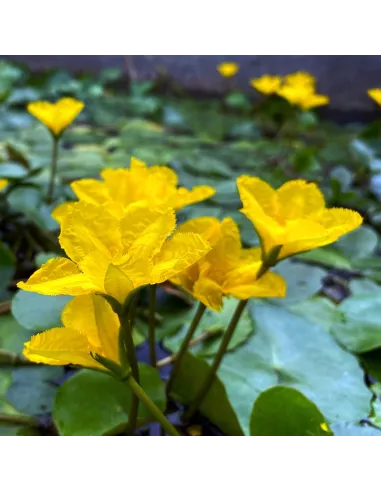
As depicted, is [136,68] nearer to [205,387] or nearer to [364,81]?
[364,81]

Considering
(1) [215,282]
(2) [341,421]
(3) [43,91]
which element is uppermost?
(3) [43,91]

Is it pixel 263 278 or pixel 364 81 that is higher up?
pixel 364 81

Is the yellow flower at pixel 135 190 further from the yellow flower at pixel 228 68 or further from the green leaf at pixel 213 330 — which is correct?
the yellow flower at pixel 228 68

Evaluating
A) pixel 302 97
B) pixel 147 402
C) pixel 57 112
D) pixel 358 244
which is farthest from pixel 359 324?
pixel 302 97

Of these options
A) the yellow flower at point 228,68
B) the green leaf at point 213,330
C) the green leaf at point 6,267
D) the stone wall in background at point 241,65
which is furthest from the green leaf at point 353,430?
the yellow flower at point 228,68

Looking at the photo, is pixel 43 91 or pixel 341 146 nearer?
pixel 341 146

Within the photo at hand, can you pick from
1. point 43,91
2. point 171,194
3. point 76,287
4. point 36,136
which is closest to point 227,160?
point 36,136

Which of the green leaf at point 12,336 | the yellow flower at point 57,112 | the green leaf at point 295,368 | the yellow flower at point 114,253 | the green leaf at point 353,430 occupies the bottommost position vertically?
the green leaf at point 353,430
